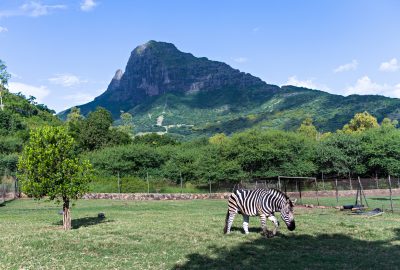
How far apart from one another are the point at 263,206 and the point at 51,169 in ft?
35.9

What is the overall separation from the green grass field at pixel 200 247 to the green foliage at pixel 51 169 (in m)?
2.08

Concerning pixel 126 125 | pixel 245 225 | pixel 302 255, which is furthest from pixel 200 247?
pixel 126 125

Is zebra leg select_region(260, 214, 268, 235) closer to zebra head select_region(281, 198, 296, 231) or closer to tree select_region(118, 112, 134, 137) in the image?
zebra head select_region(281, 198, 296, 231)

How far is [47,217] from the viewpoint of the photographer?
27.9 metres

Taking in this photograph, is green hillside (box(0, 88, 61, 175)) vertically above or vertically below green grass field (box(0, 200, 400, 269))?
above

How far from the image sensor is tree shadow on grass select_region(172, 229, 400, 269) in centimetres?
1271

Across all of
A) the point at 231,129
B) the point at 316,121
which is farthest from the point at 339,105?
the point at 231,129

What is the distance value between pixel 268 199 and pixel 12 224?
15.3 m

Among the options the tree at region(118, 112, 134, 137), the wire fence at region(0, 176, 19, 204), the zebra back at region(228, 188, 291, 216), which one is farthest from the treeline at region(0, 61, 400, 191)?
the tree at region(118, 112, 134, 137)

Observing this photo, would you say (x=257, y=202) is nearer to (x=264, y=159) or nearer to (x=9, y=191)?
→ (x=9, y=191)

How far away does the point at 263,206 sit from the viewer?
18.1 m

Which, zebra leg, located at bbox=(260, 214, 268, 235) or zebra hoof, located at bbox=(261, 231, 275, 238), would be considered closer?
zebra hoof, located at bbox=(261, 231, 275, 238)

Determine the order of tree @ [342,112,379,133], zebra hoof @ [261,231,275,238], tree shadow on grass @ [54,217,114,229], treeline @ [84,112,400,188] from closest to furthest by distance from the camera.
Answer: zebra hoof @ [261,231,275,238] < tree shadow on grass @ [54,217,114,229] < treeline @ [84,112,400,188] < tree @ [342,112,379,133]

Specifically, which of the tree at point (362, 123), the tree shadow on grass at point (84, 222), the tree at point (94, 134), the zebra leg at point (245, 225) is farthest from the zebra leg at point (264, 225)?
the tree at point (362, 123)
